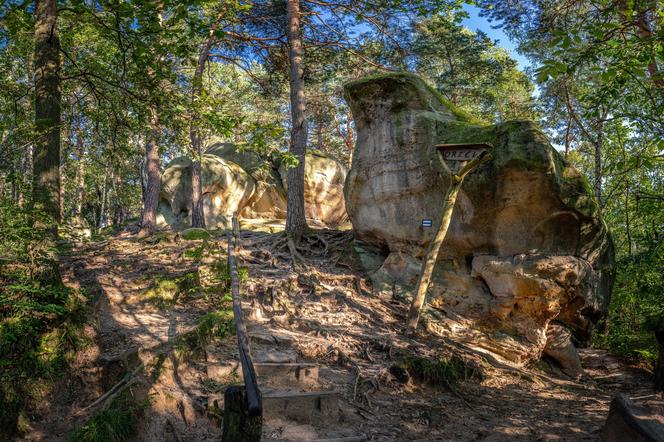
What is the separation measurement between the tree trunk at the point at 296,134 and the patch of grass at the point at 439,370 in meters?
5.36

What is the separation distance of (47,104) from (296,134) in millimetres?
6318

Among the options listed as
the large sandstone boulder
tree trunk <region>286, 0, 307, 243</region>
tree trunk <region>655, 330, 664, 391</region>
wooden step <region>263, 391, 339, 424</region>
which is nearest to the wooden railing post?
wooden step <region>263, 391, 339, 424</region>

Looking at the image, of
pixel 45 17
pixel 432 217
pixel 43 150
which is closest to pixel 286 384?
pixel 43 150

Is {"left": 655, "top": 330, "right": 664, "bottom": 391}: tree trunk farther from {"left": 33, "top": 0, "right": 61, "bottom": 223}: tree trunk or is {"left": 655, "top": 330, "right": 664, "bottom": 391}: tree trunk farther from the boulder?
the boulder

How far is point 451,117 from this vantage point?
10461 millimetres

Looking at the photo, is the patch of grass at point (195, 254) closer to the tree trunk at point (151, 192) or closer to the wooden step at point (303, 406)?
the tree trunk at point (151, 192)

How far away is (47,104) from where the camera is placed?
6.12 meters

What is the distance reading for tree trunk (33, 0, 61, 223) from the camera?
5.97m

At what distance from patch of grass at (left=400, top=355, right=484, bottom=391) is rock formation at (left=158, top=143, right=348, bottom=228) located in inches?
528

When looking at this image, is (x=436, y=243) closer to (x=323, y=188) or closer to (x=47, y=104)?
(x=47, y=104)

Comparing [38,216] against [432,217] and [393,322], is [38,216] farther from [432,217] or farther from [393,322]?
[432,217]

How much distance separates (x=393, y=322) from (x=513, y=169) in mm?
4074

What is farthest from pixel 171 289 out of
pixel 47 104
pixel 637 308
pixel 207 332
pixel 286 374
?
pixel 637 308

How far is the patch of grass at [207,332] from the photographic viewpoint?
5.67m
